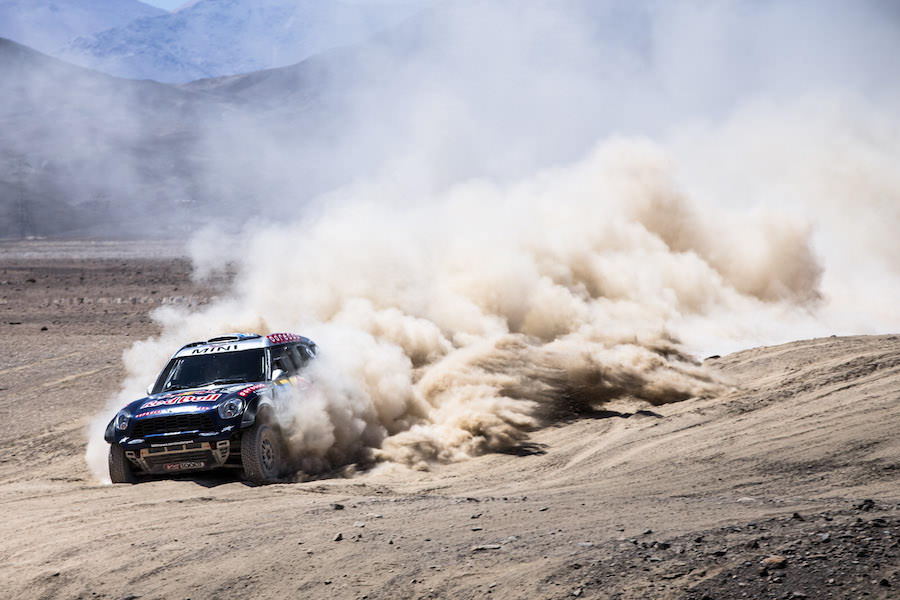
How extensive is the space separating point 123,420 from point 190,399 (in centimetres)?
76

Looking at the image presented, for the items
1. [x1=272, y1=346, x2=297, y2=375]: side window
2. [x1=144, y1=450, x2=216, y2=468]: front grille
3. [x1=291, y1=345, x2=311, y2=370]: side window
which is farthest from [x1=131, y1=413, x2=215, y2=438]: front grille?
[x1=291, y1=345, x2=311, y2=370]: side window

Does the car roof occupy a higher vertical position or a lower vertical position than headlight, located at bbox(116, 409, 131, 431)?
higher

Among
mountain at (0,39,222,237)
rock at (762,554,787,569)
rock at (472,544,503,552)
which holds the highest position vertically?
mountain at (0,39,222,237)

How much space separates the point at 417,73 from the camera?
115438mm

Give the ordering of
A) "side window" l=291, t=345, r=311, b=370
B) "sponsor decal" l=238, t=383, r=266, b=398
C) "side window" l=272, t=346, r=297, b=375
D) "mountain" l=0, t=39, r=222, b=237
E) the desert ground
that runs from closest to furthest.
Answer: the desert ground → "sponsor decal" l=238, t=383, r=266, b=398 → "side window" l=272, t=346, r=297, b=375 → "side window" l=291, t=345, r=311, b=370 → "mountain" l=0, t=39, r=222, b=237

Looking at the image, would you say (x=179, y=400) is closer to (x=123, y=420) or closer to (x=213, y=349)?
(x=123, y=420)

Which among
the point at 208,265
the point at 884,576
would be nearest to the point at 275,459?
the point at 884,576

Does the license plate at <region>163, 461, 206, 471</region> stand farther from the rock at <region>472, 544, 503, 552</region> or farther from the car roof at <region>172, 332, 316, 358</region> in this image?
the rock at <region>472, 544, 503, 552</region>

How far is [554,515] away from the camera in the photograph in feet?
24.1

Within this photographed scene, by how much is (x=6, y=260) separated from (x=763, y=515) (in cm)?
5777

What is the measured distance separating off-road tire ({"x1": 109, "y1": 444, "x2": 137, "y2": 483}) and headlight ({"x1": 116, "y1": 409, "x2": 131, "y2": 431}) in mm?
210

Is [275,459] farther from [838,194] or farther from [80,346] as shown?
[838,194]

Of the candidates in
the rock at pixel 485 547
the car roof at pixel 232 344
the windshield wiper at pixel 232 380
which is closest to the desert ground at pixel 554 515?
the rock at pixel 485 547

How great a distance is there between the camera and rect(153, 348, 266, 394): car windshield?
11.0 m
